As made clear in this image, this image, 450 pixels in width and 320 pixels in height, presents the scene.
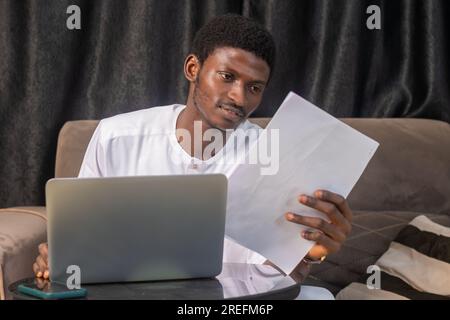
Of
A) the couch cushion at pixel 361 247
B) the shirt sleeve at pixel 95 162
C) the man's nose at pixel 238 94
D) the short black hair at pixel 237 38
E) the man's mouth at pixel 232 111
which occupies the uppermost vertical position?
the short black hair at pixel 237 38

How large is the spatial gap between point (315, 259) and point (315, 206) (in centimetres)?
21

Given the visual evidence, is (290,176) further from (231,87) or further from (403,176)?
(403,176)

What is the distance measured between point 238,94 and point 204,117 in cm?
11

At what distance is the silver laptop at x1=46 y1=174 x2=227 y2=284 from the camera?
1.16 meters

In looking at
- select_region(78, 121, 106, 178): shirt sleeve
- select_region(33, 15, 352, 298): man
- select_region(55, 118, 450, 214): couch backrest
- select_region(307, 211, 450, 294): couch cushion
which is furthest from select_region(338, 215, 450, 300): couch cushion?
select_region(78, 121, 106, 178): shirt sleeve

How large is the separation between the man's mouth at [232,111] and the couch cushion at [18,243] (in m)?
0.60

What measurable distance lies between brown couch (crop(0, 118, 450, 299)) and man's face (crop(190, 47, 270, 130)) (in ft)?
1.72

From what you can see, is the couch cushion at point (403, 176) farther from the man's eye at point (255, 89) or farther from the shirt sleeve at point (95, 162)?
the shirt sleeve at point (95, 162)

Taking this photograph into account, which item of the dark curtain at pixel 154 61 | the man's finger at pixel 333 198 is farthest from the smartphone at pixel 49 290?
the dark curtain at pixel 154 61

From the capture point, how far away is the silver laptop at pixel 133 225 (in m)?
1.16

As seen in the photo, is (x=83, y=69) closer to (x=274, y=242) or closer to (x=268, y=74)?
(x=268, y=74)

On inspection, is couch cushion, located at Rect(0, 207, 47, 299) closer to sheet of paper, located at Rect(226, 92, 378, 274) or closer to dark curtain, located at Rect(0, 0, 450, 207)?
dark curtain, located at Rect(0, 0, 450, 207)
